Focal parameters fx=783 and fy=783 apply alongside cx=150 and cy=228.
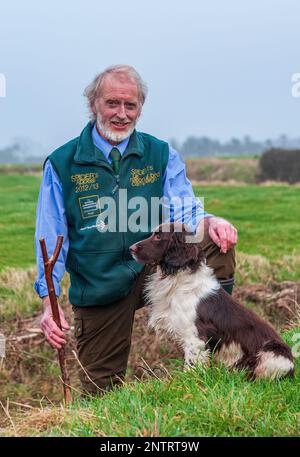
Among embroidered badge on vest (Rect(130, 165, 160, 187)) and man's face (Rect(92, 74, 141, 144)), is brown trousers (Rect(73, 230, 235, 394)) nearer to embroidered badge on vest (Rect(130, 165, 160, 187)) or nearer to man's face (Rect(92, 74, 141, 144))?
embroidered badge on vest (Rect(130, 165, 160, 187))

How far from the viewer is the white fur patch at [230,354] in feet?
19.0

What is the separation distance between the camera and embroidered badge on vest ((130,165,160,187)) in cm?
646

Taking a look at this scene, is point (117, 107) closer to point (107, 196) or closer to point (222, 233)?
point (107, 196)

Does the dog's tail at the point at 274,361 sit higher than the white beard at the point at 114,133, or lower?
lower

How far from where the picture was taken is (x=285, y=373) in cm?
568

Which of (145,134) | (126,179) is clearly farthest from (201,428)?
(145,134)

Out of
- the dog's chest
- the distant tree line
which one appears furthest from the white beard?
the distant tree line

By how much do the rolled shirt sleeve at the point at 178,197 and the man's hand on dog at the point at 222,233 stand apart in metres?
0.23

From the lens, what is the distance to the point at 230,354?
5820 millimetres

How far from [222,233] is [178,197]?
2.17ft

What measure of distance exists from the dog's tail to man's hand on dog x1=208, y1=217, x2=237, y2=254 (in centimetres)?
84

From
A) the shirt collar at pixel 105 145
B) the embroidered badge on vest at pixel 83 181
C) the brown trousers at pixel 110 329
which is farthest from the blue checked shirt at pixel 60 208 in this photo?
the brown trousers at pixel 110 329

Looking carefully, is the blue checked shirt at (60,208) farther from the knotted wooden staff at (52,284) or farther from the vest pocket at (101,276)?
the knotted wooden staff at (52,284)

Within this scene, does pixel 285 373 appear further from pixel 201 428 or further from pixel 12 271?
pixel 12 271
